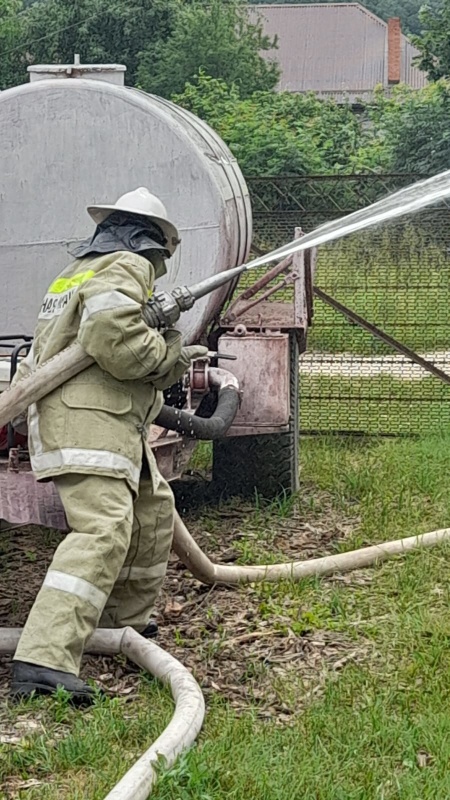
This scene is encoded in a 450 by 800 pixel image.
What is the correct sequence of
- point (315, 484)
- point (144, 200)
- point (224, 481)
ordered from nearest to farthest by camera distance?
point (144, 200) → point (224, 481) → point (315, 484)

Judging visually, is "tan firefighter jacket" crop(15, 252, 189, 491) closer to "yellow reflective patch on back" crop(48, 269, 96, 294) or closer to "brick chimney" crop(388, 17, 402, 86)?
"yellow reflective patch on back" crop(48, 269, 96, 294)

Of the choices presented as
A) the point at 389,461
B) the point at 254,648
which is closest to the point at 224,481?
the point at 389,461

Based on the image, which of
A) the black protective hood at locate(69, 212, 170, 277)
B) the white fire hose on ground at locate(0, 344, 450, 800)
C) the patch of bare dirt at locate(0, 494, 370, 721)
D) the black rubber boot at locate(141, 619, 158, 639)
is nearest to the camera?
the white fire hose on ground at locate(0, 344, 450, 800)

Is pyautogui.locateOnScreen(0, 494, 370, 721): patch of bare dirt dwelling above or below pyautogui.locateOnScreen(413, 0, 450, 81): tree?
below

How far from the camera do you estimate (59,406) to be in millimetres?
4473

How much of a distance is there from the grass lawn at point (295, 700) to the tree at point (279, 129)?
49.3ft

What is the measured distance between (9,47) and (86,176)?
30109 mm

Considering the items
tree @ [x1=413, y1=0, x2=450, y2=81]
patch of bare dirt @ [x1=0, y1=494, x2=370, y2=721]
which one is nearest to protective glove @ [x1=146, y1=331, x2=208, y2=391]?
patch of bare dirt @ [x1=0, y1=494, x2=370, y2=721]

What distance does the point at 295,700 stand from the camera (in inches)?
170

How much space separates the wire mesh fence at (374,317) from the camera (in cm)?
953

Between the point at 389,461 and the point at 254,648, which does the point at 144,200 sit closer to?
the point at 254,648

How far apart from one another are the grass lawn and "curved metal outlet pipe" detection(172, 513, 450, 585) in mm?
55

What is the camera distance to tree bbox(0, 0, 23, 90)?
34.4m

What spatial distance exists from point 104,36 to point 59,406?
31996mm
